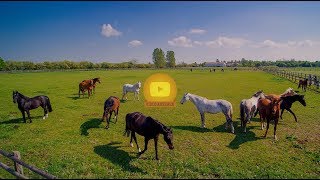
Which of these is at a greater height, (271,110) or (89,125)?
(271,110)

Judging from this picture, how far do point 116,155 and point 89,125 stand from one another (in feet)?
17.0

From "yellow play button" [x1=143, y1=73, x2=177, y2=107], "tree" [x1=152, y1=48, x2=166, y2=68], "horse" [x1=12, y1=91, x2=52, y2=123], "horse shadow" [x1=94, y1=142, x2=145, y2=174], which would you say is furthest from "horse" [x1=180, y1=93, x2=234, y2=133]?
"tree" [x1=152, y1=48, x2=166, y2=68]

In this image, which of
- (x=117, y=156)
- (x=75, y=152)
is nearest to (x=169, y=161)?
(x=117, y=156)

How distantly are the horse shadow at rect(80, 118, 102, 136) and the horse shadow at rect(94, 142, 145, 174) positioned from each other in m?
2.40

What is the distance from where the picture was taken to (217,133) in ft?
46.4

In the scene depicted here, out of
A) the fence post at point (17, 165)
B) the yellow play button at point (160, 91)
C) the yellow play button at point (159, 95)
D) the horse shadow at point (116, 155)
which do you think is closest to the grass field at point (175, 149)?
the horse shadow at point (116, 155)

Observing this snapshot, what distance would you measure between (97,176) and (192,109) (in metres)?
12.7

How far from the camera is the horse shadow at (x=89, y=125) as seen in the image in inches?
570

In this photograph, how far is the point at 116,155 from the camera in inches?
437

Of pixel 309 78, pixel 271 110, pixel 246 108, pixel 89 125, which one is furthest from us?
pixel 309 78

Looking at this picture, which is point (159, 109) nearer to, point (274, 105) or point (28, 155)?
point (274, 105)

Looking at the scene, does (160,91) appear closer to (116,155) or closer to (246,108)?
(246,108)

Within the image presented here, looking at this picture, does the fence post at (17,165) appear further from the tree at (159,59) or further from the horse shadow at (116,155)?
the tree at (159,59)

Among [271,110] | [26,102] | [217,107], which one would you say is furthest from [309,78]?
[26,102]
